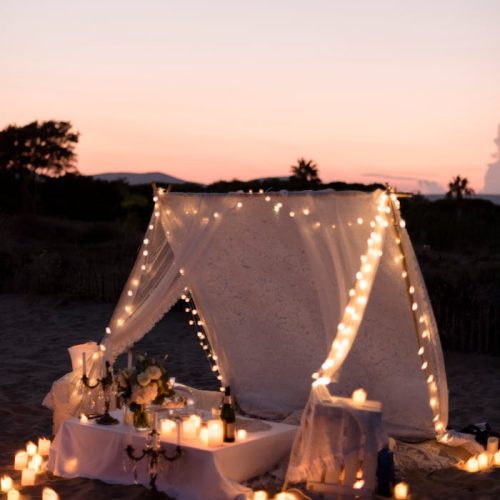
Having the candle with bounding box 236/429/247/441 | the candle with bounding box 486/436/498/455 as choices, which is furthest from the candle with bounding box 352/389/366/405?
the candle with bounding box 486/436/498/455

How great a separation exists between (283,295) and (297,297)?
136 mm

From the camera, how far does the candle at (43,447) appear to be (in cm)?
601

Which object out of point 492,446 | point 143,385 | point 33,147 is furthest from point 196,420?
point 33,147

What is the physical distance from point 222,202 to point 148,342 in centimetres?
529

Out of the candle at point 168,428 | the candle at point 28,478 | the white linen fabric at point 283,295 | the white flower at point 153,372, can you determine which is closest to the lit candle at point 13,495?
the candle at point 28,478

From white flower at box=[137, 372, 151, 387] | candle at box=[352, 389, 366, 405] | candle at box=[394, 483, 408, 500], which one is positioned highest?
white flower at box=[137, 372, 151, 387]

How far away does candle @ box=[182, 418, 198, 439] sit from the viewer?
532 centimetres

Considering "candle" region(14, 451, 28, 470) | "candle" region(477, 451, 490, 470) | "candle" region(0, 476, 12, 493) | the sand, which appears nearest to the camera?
"candle" region(0, 476, 12, 493)

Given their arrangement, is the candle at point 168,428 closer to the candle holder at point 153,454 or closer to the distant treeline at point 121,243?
the candle holder at point 153,454

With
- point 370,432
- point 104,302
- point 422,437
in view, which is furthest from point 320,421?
point 104,302

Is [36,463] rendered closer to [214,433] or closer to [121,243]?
[214,433]

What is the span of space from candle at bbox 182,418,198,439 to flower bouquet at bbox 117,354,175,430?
22cm

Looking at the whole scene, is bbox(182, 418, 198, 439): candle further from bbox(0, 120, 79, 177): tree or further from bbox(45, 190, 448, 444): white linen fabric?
bbox(0, 120, 79, 177): tree

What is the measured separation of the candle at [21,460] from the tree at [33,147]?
1103 inches
